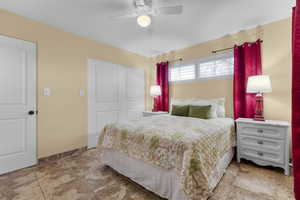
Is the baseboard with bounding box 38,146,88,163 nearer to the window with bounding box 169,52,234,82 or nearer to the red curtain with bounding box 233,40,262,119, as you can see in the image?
the window with bounding box 169,52,234,82

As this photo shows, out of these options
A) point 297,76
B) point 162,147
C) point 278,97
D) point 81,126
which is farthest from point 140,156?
point 278,97

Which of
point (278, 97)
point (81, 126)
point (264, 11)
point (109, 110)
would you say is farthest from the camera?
point (109, 110)

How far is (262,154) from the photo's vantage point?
6.83 feet

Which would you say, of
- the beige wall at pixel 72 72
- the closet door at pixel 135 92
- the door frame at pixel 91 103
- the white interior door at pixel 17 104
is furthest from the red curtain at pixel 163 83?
the white interior door at pixel 17 104

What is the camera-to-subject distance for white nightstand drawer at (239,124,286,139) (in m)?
1.94

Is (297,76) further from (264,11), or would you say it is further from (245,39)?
(245,39)

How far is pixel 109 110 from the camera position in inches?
132

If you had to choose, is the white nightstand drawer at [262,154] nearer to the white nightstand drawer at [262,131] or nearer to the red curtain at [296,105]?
the white nightstand drawer at [262,131]

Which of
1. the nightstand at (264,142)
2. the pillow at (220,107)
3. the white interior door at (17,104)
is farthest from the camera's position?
the pillow at (220,107)

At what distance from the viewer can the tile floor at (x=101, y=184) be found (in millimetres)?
1535

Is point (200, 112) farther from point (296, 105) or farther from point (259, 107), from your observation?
point (296, 105)

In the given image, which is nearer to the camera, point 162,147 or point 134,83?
point 162,147

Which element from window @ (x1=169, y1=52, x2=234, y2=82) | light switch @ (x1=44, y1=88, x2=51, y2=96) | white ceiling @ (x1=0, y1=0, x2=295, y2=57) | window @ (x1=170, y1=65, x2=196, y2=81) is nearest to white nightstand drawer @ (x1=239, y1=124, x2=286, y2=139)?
window @ (x1=169, y1=52, x2=234, y2=82)

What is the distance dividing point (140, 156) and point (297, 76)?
1523 mm
